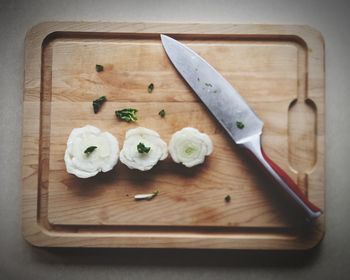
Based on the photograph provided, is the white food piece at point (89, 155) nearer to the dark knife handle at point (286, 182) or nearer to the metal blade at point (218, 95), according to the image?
the metal blade at point (218, 95)

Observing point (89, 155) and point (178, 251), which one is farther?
point (178, 251)

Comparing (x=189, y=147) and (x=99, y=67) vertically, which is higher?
(x=99, y=67)

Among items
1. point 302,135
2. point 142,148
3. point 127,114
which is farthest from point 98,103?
point 302,135

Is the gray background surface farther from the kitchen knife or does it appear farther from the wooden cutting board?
the kitchen knife

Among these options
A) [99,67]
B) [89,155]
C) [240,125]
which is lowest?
[89,155]

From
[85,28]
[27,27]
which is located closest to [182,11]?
[85,28]

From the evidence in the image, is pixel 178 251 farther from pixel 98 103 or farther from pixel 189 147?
pixel 98 103

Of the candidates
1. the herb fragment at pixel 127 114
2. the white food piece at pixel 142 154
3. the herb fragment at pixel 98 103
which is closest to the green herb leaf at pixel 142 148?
the white food piece at pixel 142 154
